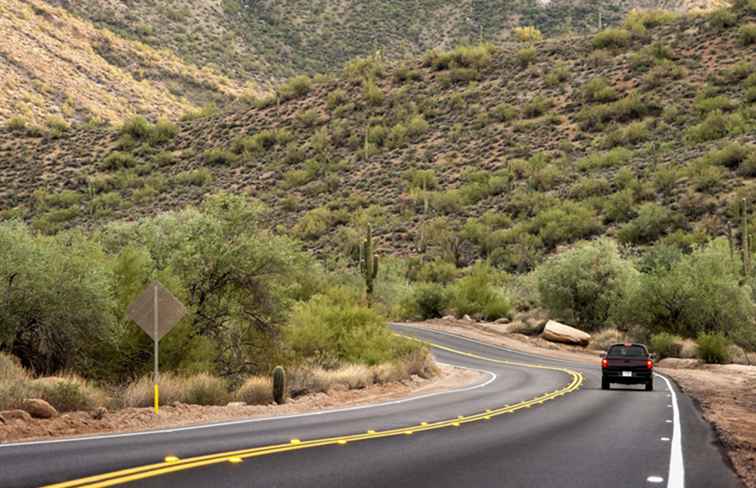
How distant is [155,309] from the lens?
Answer: 16219mm

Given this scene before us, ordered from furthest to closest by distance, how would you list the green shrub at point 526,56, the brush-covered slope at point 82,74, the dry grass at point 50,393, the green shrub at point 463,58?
the green shrub at point 463,58 → the green shrub at point 526,56 → the brush-covered slope at point 82,74 → the dry grass at point 50,393

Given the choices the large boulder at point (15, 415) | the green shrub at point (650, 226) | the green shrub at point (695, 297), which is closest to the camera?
the large boulder at point (15, 415)

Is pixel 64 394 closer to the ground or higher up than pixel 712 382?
higher up

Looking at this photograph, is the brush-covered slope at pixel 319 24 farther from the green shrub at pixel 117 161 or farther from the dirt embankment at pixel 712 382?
the dirt embankment at pixel 712 382

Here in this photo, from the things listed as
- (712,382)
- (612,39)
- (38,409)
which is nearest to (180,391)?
(38,409)

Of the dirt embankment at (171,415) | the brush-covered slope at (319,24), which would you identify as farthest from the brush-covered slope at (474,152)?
the dirt embankment at (171,415)

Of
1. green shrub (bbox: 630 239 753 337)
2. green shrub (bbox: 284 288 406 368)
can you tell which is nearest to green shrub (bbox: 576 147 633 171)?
green shrub (bbox: 630 239 753 337)

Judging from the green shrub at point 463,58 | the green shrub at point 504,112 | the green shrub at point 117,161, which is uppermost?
the green shrub at point 463,58

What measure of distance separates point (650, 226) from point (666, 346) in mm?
20193

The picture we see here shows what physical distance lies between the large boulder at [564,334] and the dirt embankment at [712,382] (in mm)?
429

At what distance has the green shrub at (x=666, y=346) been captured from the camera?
39.8 metres

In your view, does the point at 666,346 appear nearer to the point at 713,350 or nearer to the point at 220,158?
the point at 713,350

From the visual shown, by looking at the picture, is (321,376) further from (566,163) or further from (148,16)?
(148,16)

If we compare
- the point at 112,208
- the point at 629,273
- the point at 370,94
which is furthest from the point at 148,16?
the point at 629,273
